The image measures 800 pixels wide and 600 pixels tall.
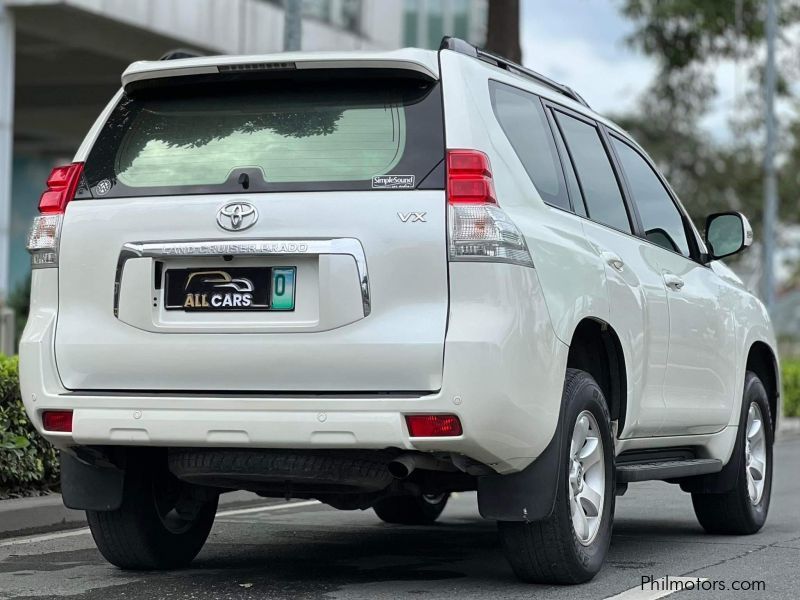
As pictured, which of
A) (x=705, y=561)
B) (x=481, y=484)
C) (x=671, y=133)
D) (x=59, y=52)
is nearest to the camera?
(x=481, y=484)

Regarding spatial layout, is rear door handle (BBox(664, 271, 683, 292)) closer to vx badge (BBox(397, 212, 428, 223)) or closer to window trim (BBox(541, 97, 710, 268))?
window trim (BBox(541, 97, 710, 268))

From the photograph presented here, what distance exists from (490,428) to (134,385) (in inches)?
51.7

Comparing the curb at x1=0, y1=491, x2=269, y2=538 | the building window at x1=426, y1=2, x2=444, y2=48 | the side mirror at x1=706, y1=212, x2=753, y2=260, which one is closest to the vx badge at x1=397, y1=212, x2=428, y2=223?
the side mirror at x1=706, y1=212, x2=753, y2=260

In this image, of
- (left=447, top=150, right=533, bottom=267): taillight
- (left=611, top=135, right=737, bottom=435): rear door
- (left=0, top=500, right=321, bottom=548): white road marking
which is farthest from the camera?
(left=0, top=500, right=321, bottom=548): white road marking

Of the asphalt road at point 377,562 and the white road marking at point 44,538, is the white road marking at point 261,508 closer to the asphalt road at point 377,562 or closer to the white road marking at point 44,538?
the asphalt road at point 377,562

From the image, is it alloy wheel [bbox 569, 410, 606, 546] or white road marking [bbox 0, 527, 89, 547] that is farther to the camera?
white road marking [bbox 0, 527, 89, 547]

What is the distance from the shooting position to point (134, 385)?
5.44 meters

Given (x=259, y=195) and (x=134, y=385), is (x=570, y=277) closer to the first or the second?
(x=259, y=195)

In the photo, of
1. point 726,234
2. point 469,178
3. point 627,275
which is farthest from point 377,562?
point 726,234

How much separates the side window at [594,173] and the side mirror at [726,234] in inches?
42.3

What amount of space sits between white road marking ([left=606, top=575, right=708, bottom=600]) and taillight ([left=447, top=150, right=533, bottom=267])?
1334 millimetres

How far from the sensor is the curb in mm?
7656

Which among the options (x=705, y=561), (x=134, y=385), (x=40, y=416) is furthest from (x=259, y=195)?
(x=705, y=561)

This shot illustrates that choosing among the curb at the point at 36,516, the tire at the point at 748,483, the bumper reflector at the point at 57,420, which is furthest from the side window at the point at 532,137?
the curb at the point at 36,516
